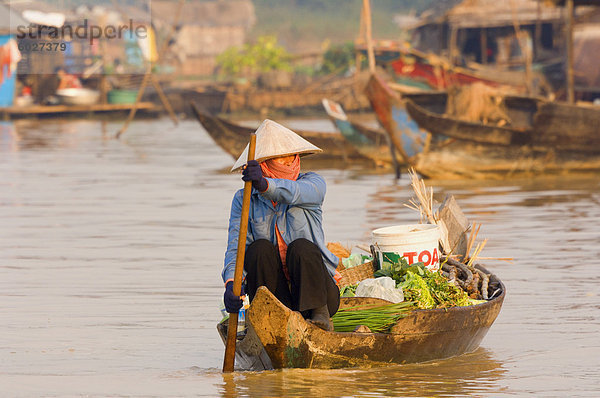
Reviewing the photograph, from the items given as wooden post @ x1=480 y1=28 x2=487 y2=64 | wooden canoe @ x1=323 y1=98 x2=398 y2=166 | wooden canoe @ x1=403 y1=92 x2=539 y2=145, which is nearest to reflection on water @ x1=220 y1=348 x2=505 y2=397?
wooden canoe @ x1=403 y1=92 x2=539 y2=145

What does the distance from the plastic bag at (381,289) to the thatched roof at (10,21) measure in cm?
2522

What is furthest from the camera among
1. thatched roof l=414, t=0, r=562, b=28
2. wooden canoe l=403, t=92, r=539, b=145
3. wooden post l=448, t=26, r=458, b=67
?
wooden post l=448, t=26, r=458, b=67

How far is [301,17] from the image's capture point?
233ft

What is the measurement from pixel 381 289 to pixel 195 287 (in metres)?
2.34

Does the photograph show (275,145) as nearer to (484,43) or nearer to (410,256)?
(410,256)

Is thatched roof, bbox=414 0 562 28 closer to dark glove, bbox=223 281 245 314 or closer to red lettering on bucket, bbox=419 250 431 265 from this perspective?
red lettering on bucket, bbox=419 250 431 265

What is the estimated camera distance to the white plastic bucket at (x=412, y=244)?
5.02 m

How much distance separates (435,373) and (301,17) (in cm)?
6744

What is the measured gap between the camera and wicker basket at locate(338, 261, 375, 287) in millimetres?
5090

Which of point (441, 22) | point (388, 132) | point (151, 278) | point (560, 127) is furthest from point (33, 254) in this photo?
point (441, 22)

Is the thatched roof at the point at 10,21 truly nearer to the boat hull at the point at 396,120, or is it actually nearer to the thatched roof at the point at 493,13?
the thatched roof at the point at 493,13

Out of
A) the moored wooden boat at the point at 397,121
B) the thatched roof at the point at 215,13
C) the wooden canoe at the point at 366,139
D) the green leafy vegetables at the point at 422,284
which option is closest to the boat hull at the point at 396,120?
the moored wooden boat at the point at 397,121

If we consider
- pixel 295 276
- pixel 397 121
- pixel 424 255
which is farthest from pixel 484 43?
pixel 295 276

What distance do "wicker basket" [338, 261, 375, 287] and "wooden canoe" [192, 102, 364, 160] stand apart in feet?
35.1
